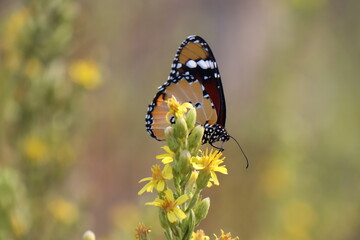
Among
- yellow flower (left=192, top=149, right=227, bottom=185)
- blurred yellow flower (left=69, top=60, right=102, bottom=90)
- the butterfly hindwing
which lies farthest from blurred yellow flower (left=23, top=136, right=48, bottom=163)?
yellow flower (left=192, top=149, right=227, bottom=185)

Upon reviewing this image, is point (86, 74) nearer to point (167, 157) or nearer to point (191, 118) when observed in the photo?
point (191, 118)

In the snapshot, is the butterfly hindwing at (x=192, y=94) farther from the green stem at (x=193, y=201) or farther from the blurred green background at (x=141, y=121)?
the blurred green background at (x=141, y=121)

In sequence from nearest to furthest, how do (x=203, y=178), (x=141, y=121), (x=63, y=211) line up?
(x=203, y=178) → (x=63, y=211) → (x=141, y=121)

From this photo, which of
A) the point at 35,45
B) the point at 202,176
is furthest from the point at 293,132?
the point at 202,176

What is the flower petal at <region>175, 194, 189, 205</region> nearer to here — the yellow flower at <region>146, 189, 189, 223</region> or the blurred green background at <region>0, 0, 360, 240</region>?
the yellow flower at <region>146, 189, 189, 223</region>

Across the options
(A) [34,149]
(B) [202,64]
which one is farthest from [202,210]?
(A) [34,149]
